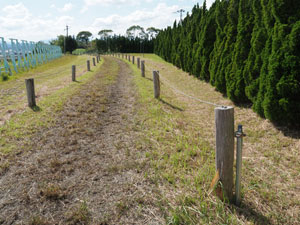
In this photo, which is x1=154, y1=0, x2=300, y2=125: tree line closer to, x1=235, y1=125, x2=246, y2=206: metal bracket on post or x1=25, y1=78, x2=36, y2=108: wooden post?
x1=235, y1=125, x2=246, y2=206: metal bracket on post

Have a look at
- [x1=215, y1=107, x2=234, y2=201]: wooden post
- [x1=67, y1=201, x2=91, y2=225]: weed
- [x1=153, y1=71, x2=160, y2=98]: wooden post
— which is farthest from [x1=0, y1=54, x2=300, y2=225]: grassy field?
[x1=153, y1=71, x2=160, y2=98]: wooden post

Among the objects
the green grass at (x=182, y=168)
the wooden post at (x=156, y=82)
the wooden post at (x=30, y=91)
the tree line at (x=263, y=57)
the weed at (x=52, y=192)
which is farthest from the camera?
the wooden post at (x=156, y=82)

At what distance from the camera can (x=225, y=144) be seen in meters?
2.49

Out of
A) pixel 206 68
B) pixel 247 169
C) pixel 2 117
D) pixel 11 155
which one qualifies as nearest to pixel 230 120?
pixel 247 169

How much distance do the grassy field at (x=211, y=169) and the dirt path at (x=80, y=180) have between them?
317mm

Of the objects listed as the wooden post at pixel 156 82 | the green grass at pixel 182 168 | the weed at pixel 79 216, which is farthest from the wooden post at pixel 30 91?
the weed at pixel 79 216

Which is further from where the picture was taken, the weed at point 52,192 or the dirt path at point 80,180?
the weed at point 52,192

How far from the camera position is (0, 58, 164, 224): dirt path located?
2.54m

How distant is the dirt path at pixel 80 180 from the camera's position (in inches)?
100

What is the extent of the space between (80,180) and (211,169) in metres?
1.98

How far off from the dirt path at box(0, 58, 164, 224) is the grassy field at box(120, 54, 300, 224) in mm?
317

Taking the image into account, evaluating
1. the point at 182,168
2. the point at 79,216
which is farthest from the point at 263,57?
the point at 79,216

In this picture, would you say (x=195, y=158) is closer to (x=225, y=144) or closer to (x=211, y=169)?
(x=211, y=169)

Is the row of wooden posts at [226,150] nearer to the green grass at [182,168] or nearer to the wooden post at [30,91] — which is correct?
the green grass at [182,168]
